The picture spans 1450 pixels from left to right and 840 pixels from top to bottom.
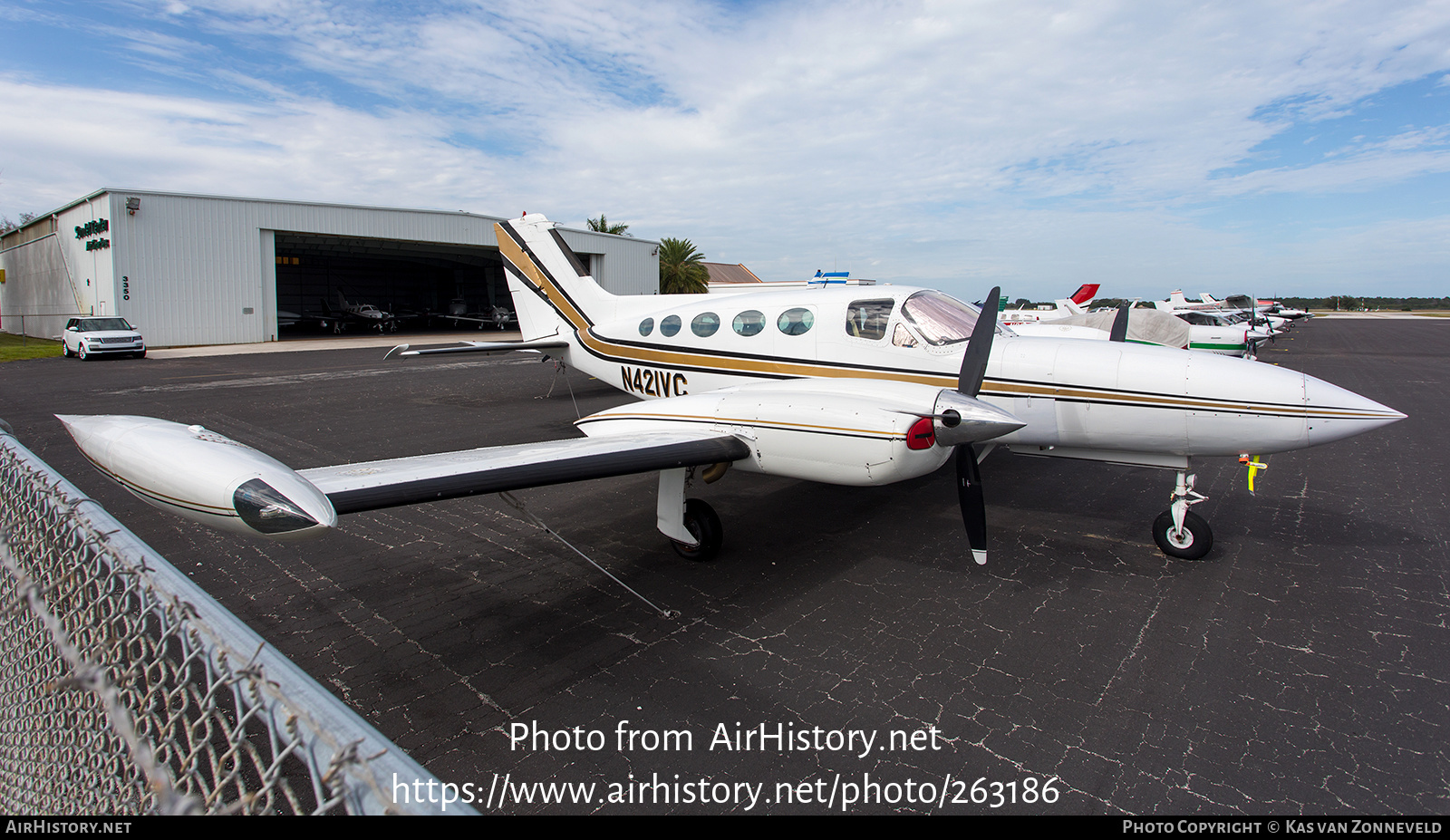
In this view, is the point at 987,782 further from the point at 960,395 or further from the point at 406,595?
the point at 406,595

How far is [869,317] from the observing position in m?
6.89

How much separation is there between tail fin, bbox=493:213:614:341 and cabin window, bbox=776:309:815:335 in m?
3.89

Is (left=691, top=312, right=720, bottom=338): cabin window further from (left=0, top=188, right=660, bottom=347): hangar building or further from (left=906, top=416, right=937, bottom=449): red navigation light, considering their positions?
(left=0, top=188, right=660, bottom=347): hangar building

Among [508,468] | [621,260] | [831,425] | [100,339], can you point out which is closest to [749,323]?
[831,425]

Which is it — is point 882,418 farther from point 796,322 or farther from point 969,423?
point 796,322

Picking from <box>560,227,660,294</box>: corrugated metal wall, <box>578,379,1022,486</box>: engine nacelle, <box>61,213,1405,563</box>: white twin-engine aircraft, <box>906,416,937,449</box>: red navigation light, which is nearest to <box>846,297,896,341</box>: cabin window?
<box>61,213,1405,563</box>: white twin-engine aircraft

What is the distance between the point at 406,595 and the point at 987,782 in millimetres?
4271

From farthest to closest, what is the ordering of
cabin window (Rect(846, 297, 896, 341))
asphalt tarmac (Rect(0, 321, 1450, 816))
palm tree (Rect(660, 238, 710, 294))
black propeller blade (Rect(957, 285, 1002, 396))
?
palm tree (Rect(660, 238, 710, 294)) < cabin window (Rect(846, 297, 896, 341)) < black propeller blade (Rect(957, 285, 1002, 396)) < asphalt tarmac (Rect(0, 321, 1450, 816))

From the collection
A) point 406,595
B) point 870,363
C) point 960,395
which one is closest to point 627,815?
point 406,595

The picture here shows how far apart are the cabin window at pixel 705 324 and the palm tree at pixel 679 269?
4274cm

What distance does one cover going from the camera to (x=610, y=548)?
638 cm

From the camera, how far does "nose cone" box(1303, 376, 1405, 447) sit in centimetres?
521

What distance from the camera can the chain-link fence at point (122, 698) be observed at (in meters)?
1.25

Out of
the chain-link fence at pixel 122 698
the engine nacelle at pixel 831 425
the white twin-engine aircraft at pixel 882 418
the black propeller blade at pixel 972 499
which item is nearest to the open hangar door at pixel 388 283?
the white twin-engine aircraft at pixel 882 418
